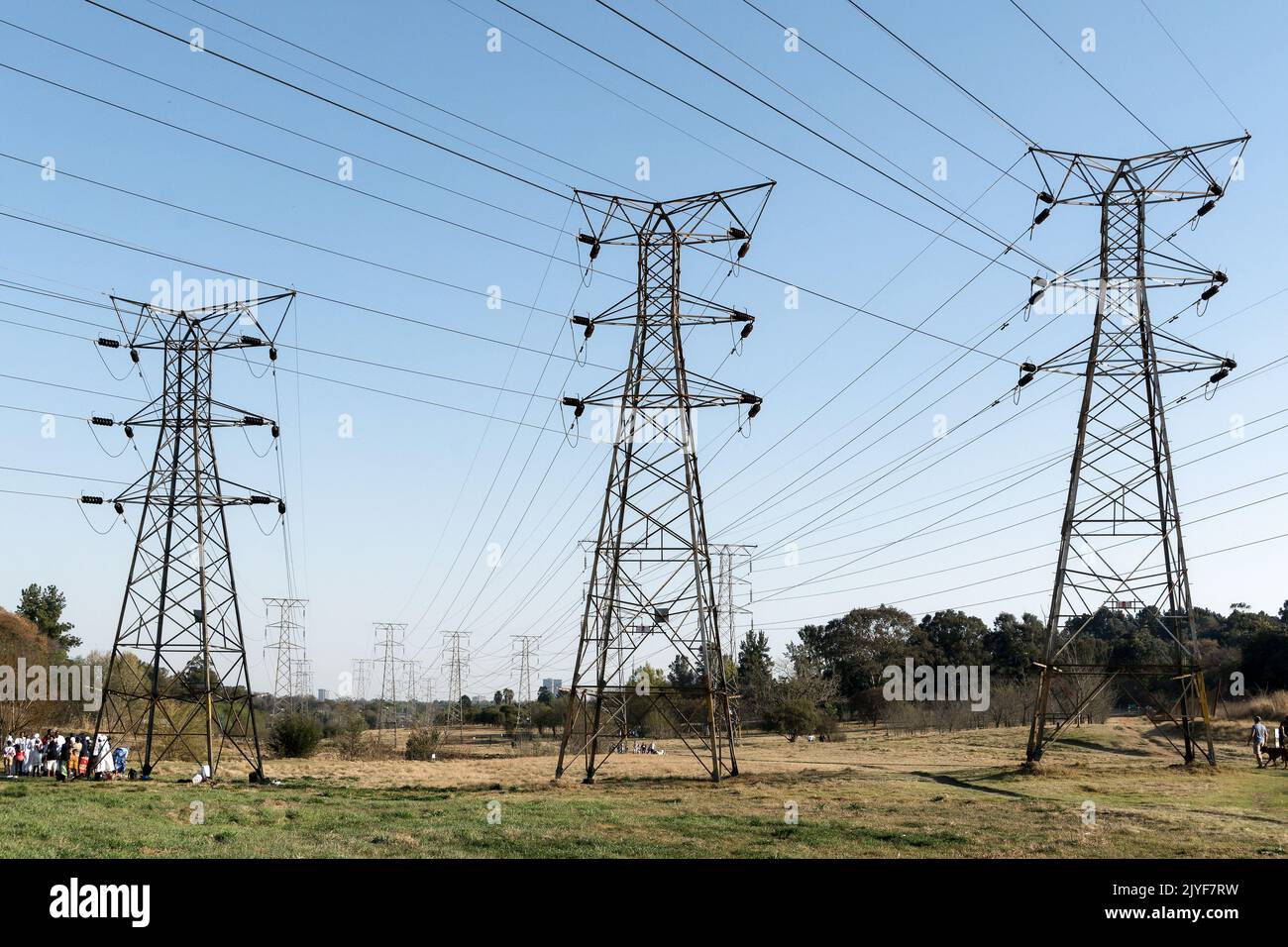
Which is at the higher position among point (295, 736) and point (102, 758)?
point (102, 758)

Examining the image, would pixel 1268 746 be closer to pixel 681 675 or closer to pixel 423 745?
pixel 423 745

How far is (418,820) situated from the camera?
71.5 feet

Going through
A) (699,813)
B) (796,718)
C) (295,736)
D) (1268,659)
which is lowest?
(796,718)

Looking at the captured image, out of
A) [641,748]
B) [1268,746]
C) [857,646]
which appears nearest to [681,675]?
[857,646]

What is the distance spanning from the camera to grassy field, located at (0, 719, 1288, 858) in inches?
669

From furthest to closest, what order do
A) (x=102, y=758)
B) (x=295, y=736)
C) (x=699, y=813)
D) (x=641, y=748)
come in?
(x=641, y=748) < (x=295, y=736) < (x=102, y=758) < (x=699, y=813)

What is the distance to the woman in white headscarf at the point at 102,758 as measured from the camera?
34906mm

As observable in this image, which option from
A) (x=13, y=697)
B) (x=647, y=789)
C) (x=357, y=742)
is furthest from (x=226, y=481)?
(x=357, y=742)

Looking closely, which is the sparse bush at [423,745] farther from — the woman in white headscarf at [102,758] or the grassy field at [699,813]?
the woman in white headscarf at [102,758]

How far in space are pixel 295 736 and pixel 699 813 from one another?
132 ft

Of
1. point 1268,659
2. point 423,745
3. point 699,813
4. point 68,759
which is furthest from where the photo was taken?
point 1268,659

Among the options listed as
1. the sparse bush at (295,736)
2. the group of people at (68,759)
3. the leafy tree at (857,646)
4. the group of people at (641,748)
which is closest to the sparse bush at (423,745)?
the sparse bush at (295,736)

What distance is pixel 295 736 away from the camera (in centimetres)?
5703
